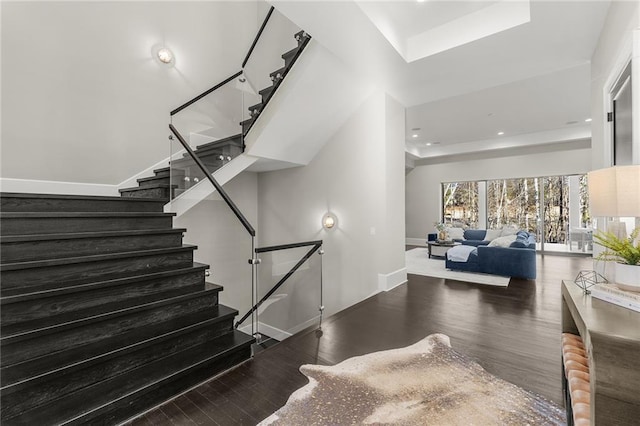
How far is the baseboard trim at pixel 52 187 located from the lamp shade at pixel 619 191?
566 cm

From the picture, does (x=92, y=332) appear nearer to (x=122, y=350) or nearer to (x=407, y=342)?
(x=122, y=350)

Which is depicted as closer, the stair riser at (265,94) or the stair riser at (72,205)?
the stair riser at (72,205)

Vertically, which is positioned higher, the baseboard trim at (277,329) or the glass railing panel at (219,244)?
the glass railing panel at (219,244)

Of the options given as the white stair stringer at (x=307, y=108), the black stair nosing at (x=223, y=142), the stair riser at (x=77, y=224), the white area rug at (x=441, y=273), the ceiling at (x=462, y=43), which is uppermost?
the ceiling at (x=462, y=43)

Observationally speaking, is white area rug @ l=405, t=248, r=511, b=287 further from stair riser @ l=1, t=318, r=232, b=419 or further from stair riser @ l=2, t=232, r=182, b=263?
stair riser @ l=2, t=232, r=182, b=263

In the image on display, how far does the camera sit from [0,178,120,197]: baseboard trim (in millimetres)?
3576

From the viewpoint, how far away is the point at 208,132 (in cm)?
423

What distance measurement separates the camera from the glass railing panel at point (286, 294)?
129 inches

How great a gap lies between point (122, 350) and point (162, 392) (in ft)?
1.44

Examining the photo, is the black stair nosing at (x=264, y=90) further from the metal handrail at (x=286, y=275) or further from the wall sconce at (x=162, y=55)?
the metal handrail at (x=286, y=275)

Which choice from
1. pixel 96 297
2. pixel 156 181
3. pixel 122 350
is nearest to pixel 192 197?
pixel 156 181

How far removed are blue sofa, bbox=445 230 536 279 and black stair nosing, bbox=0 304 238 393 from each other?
17.0ft

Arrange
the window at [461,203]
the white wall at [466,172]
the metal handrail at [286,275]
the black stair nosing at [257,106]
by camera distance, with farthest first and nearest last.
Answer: the window at [461,203] → the white wall at [466,172] → the black stair nosing at [257,106] → the metal handrail at [286,275]

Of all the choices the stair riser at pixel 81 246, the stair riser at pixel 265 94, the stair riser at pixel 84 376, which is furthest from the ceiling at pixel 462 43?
the stair riser at pixel 84 376
